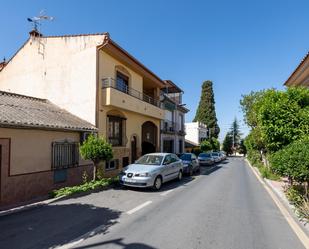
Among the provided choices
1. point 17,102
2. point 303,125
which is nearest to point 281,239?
point 303,125

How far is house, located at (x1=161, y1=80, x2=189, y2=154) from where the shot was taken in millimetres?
28016

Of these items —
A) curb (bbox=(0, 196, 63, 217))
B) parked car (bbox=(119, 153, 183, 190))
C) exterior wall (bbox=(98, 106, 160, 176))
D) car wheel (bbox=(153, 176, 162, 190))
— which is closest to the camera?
curb (bbox=(0, 196, 63, 217))

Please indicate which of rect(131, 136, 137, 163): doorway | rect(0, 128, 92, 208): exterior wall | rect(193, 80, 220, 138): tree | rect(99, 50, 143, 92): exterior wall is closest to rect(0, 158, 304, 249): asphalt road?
rect(0, 128, 92, 208): exterior wall

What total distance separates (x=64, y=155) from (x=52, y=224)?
6.02m

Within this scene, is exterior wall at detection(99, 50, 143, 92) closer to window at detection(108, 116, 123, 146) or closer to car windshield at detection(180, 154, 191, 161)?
window at detection(108, 116, 123, 146)

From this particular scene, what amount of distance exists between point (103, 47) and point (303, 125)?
10596mm

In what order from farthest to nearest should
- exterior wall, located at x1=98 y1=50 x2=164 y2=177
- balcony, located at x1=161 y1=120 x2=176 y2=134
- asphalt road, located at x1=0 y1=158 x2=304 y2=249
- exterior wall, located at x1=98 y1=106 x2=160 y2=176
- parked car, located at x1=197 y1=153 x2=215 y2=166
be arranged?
1. parked car, located at x1=197 y1=153 x2=215 y2=166
2. balcony, located at x1=161 y1=120 x2=176 y2=134
3. exterior wall, located at x1=98 y1=106 x2=160 y2=176
4. exterior wall, located at x1=98 y1=50 x2=164 y2=177
5. asphalt road, located at x1=0 y1=158 x2=304 y2=249

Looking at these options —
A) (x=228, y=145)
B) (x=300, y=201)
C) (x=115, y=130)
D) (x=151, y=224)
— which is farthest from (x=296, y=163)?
(x=228, y=145)

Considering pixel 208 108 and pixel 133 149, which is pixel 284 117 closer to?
pixel 133 149

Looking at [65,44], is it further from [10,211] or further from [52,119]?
[10,211]

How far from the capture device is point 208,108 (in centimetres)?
6166

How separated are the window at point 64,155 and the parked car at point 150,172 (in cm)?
253

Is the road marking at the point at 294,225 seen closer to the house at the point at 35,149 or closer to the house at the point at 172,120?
the house at the point at 35,149

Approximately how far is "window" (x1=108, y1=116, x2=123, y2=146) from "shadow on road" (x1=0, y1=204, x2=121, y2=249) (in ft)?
27.7
